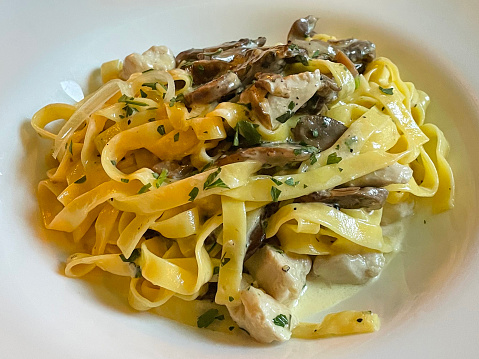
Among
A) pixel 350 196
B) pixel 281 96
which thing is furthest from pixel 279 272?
pixel 281 96

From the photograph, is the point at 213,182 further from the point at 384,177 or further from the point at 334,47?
the point at 334,47

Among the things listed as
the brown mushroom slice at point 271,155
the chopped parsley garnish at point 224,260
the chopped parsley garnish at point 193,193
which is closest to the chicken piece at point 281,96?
the brown mushroom slice at point 271,155

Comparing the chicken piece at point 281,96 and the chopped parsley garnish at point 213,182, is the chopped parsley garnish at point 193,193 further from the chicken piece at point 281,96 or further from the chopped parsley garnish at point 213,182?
the chicken piece at point 281,96

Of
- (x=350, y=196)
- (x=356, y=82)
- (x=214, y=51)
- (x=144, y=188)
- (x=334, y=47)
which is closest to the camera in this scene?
(x=144, y=188)

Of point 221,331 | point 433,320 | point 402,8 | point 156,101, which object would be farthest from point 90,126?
point 402,8

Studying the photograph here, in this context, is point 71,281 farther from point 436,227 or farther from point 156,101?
point 436,227

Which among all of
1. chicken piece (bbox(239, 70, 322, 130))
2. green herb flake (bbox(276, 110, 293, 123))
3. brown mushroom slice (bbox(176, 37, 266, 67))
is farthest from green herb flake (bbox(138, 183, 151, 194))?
brown mushroom slice (bbox(176, 37, 266, 67))
